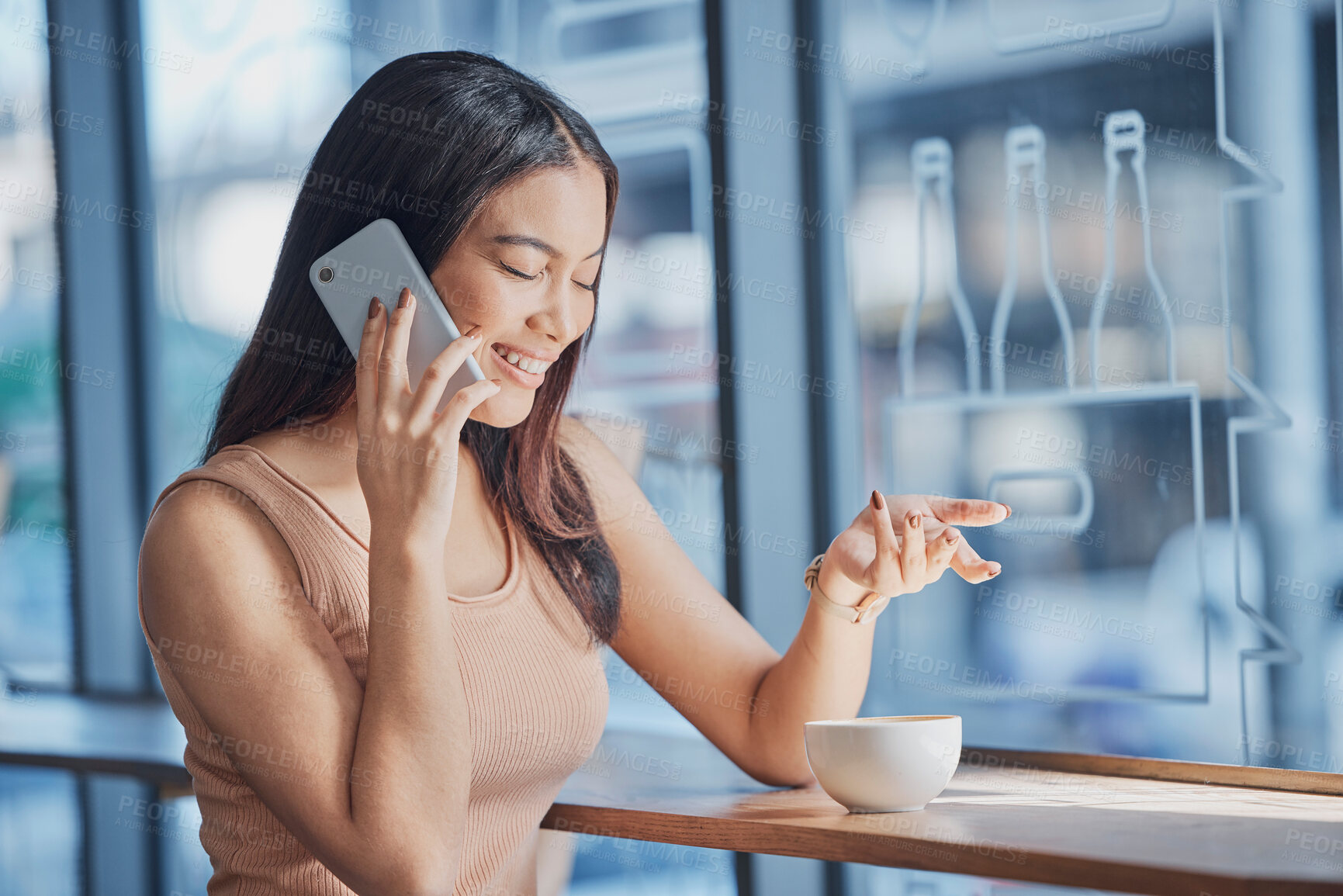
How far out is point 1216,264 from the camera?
1.18m

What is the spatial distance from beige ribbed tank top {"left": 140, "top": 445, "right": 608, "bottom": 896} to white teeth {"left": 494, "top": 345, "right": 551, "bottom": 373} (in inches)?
9.2

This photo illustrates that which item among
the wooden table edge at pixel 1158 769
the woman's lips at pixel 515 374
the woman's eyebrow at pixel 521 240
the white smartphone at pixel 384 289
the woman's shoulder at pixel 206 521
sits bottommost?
the wooden table edge at pixel 1158 769

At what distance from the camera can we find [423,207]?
1112 mm

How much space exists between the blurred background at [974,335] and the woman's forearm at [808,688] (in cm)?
25

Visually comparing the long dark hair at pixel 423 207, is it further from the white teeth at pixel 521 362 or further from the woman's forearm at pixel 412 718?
the woman's forearm at pixel 412 718

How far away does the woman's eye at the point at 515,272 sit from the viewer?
1101mm

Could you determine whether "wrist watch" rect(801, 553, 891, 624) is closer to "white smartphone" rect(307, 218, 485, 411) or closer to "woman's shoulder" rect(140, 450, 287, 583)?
"white smartphone" rect(307, 218, 485, 411)

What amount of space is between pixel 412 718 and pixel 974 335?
0.80 meters

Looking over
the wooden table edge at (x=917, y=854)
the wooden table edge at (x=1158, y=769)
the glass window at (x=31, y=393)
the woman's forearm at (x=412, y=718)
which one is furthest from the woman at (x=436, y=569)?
the glass window at (x=31, y=393)

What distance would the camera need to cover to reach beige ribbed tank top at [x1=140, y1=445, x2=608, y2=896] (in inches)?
41.8

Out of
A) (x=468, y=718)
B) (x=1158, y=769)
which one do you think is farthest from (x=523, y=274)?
(x=1158, y=769)

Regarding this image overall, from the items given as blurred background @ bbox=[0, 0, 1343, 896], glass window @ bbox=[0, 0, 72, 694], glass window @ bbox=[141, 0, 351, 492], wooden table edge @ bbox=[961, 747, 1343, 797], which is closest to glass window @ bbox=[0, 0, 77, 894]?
glass window @ bbox=[0, 0, 72, 694]

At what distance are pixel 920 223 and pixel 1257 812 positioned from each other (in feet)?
2.53

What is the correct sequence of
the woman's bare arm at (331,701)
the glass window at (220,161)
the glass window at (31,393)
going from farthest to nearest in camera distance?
the glass window at (31,393) → the glass window at (220,161) → the woman's bare arm at (331,701)
